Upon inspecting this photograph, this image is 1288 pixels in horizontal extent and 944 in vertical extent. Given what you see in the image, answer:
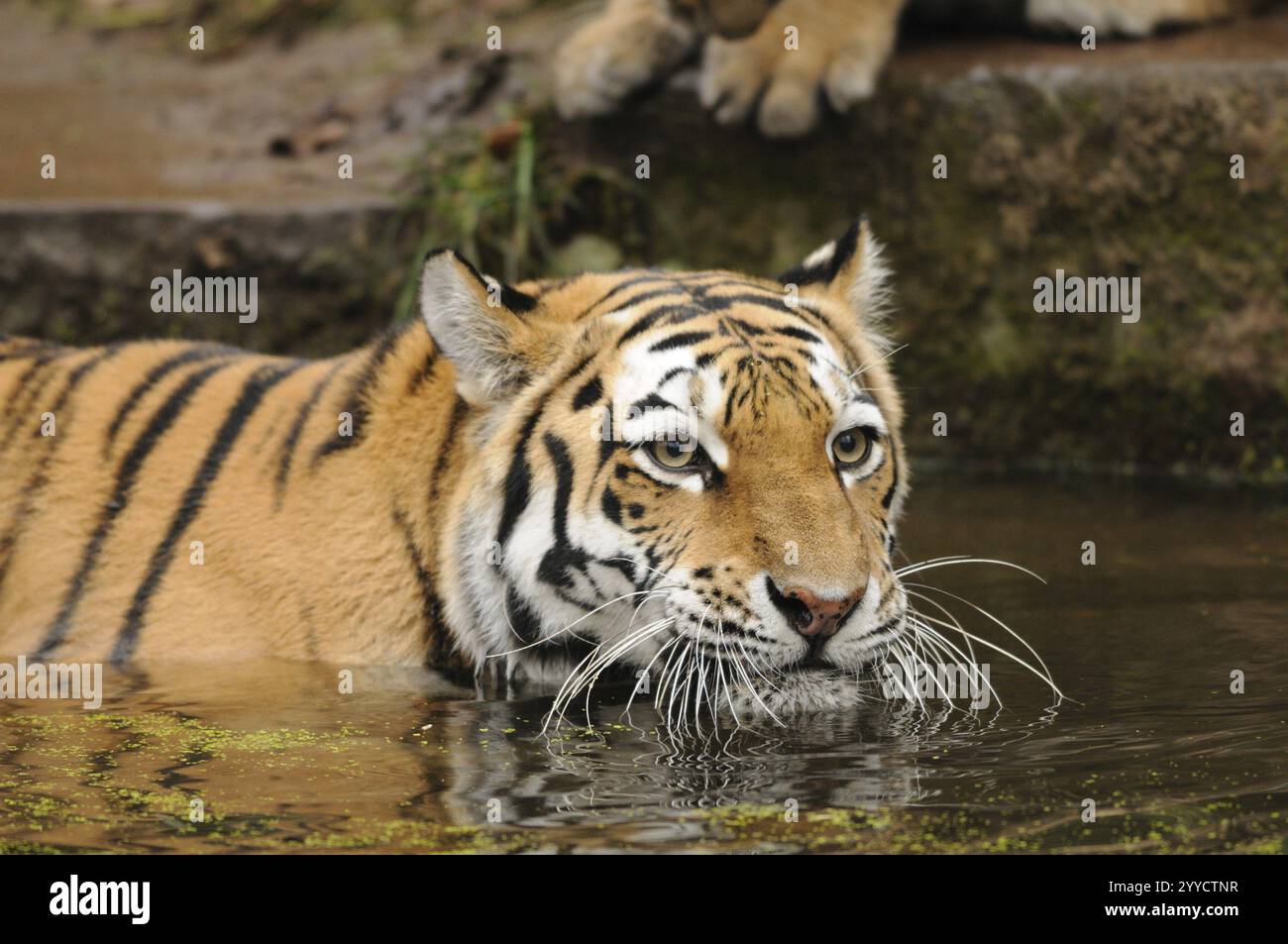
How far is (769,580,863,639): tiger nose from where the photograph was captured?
296cm

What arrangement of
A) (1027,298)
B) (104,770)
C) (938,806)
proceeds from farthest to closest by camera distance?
(1027,298) < (104,770) < (938,806)

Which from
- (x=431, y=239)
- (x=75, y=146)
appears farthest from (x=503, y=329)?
(x=75, y=146)

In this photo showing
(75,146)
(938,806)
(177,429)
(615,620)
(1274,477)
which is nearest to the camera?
(938,806)

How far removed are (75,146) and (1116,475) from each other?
185 inches

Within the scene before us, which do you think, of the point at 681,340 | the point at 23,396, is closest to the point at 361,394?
the point at 681,340

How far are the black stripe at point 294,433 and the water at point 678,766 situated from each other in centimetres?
37

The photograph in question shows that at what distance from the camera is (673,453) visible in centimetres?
321

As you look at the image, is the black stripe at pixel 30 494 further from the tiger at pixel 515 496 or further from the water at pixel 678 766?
the water at pixel 678 766

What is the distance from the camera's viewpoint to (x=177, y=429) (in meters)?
3.77

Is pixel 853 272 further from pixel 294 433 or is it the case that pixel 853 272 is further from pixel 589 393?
pixel 294 433

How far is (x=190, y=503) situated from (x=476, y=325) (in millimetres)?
762

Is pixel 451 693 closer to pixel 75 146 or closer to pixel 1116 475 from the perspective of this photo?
pixel 1116 475

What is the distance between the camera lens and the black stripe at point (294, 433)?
141 inches

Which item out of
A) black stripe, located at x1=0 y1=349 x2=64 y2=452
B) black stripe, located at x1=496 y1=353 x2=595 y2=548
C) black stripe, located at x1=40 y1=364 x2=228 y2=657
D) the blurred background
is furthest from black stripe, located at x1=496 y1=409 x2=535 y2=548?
the blurred background
